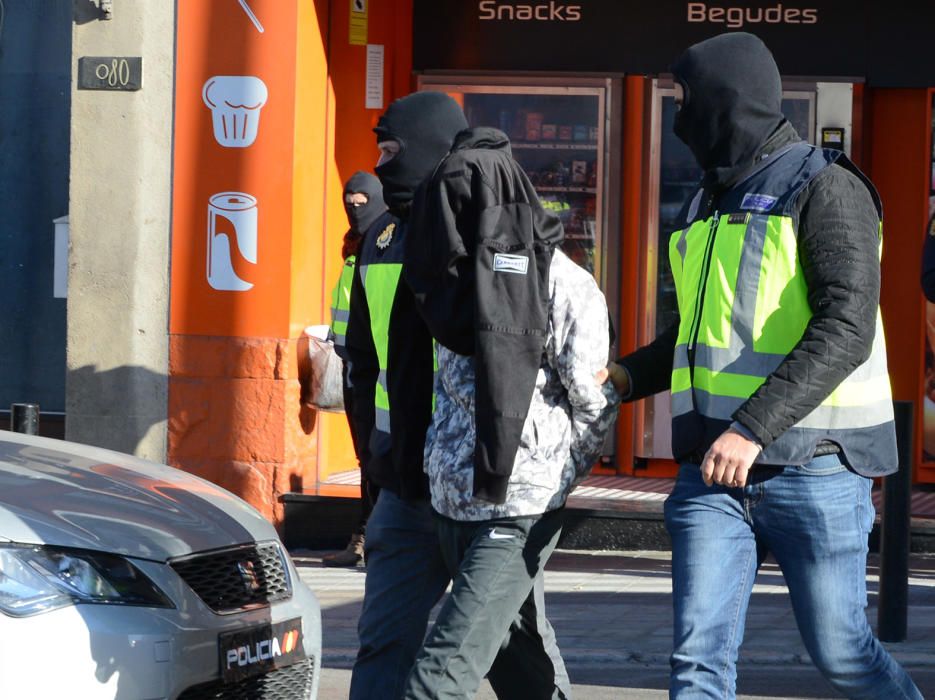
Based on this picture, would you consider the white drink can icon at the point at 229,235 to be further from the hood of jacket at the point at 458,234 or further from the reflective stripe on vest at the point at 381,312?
the hood of jacket at the point at 458,234

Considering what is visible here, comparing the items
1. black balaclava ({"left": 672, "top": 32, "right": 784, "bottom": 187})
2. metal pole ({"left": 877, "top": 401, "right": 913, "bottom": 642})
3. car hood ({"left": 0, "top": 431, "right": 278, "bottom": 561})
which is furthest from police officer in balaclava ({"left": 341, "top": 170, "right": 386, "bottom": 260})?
black balaclava ({"left": 672, "top": 32, "right": 784, "bottom": 187})

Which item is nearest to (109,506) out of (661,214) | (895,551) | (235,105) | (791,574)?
(791,574)

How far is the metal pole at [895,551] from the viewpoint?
5984 mm

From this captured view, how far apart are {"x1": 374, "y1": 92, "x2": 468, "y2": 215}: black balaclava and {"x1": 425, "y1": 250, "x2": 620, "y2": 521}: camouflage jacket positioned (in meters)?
0.59

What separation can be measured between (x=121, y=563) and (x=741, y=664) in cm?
295

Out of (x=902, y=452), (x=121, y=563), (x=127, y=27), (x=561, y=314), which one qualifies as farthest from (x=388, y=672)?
(x=127, y=27)

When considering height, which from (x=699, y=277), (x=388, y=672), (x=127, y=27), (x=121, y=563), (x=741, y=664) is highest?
(x=127, y=27)

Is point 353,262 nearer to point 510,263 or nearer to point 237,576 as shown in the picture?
point 237,576

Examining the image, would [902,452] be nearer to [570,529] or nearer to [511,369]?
[570,529]

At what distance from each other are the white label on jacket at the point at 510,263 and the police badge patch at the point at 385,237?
70 cm

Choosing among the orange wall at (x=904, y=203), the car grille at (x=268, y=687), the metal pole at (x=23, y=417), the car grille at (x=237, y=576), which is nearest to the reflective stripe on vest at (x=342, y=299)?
the metal pole at (x=23, y=417)

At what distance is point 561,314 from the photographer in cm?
358

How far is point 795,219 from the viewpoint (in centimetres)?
339

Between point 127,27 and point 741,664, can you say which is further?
point 127,27
